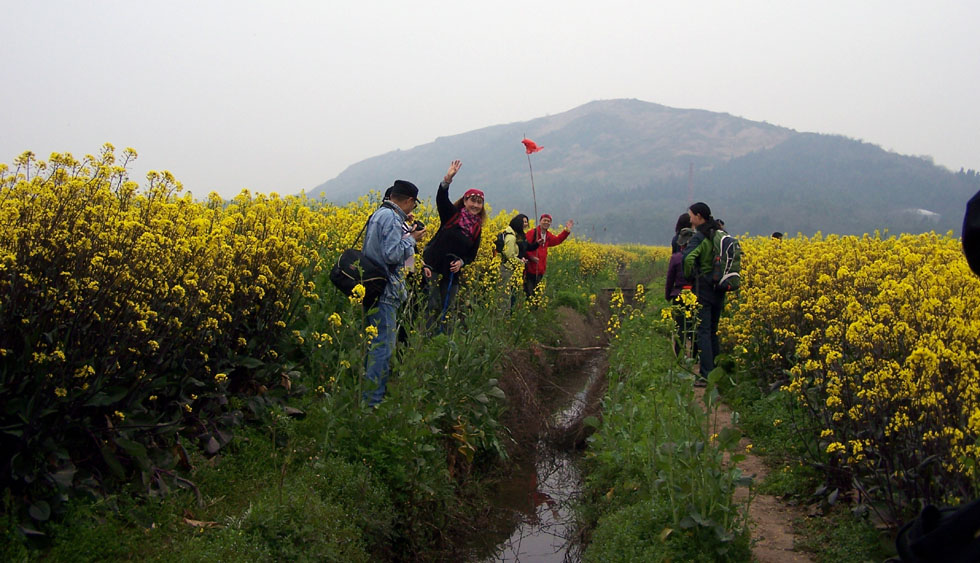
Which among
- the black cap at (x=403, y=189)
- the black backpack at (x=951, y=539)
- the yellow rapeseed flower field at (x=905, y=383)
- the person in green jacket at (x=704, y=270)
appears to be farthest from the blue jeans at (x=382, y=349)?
the black backpack at (x=951, y=539)

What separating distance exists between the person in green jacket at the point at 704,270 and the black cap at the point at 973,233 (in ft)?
22.1

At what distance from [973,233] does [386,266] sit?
466cm

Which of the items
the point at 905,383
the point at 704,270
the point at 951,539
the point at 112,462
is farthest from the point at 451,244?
the point at 951,539

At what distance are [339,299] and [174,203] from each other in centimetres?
255

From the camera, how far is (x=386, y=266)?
570cm

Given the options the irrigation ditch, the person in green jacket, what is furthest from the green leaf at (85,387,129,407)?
the person in green jacket

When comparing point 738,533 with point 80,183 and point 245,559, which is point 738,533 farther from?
point 80,183

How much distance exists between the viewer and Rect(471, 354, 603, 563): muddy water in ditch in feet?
18.1

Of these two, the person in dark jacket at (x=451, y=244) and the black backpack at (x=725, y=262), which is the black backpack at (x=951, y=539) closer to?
the person in dark jacket at (x=451, y=244)

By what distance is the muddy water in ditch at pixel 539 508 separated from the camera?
18.1ft

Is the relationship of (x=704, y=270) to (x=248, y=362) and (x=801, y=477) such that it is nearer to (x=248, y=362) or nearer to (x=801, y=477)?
(x=801, y=477)

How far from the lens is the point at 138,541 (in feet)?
11.4

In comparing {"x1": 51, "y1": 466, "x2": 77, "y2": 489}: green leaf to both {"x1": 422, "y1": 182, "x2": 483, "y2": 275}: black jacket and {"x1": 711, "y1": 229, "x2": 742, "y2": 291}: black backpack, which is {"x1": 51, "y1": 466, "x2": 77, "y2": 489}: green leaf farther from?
{"x1": 711, "y1": 229, "x2": 742, "y2": 291}: black backpack

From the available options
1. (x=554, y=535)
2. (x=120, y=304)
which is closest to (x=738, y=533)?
(x=554, y=535)
